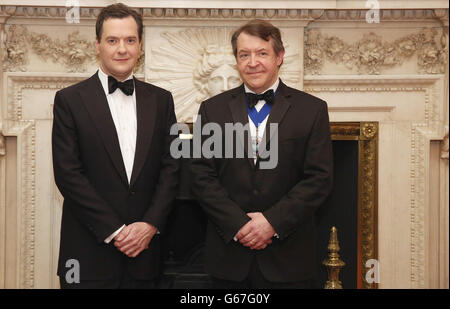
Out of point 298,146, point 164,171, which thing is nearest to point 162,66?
point 164,171

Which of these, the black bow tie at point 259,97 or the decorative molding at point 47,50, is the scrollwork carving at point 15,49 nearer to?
the decorative molding at point 47,50

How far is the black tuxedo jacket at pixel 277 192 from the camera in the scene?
6.91ft

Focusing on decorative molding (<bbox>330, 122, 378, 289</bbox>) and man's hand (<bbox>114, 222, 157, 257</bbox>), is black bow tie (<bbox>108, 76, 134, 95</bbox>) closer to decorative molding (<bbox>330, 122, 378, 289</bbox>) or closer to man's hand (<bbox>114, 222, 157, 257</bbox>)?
man's hand (<bbox>114, 222, 157, 257</bbox>)

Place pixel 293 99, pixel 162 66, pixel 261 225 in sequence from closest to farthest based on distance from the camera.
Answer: pixel 261 225 < pixel 293 99 < pixel 162 66

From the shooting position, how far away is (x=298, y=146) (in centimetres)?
217

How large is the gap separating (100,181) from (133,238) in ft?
0.81

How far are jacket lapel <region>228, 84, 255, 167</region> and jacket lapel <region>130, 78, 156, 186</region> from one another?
303mm

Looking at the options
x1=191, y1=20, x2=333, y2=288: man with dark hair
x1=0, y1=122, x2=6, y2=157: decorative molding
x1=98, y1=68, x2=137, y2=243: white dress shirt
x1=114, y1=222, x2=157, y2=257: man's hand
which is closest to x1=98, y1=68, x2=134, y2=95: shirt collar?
x1=98, y1=68, x2=137, y2=243: white dress shirt

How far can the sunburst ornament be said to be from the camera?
278 cm

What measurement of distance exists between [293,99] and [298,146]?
19cm

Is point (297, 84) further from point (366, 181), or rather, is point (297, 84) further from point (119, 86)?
point (119, 86)

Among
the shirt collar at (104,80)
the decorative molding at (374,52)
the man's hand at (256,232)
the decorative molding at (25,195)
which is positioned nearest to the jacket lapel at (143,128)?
the shirt collar at (104,80)

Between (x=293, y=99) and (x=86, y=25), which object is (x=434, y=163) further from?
(x=86, y=25)

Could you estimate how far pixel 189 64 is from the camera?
279 centimetres
